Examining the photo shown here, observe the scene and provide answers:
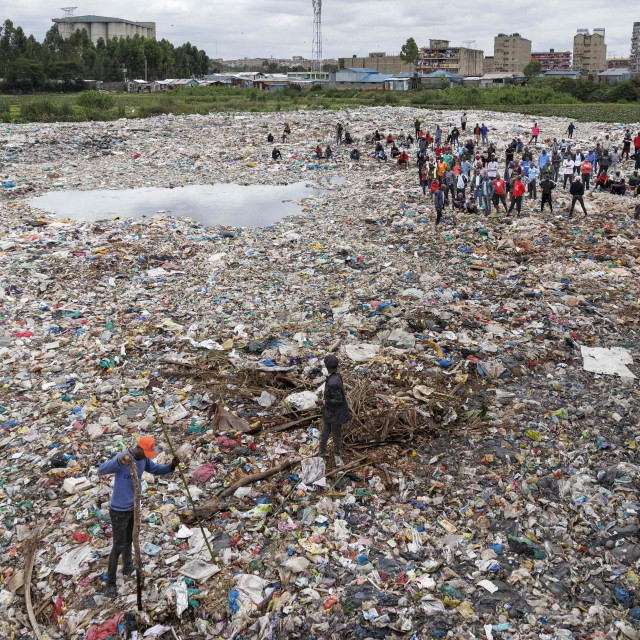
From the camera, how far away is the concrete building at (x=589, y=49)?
133000 millimetres

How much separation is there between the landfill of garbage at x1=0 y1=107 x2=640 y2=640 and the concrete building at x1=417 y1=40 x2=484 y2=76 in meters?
102

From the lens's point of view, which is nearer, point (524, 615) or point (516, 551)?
point (524, 615)

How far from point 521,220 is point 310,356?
762cm

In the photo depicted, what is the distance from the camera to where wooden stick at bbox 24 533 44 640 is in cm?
391

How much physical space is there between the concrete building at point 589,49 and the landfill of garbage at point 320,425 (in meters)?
144

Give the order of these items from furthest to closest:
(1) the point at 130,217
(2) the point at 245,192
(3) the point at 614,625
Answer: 1. (2) the point at 245,192
2. (1) the point at 130,217
3. (3) the point at 614,625

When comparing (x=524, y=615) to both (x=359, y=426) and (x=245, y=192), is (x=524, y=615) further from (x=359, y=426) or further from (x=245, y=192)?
(x=245, y=192)

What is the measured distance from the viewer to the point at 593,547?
4.38 m

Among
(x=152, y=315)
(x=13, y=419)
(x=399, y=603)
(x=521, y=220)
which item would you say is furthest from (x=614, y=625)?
(x=521, y=220)

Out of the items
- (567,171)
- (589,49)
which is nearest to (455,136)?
(567,171)

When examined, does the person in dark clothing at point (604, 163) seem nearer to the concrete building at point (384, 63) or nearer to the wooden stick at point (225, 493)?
the wooden stick at point (225, 493)

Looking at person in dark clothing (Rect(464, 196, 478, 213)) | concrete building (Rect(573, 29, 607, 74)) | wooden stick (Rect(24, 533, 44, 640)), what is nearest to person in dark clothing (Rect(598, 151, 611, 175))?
person in dark clothing (Rect(464, 196, 478, 213))

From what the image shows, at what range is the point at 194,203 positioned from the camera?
56.0ft

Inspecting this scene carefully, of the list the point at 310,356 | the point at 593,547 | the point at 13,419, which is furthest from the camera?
the point at 310,356
